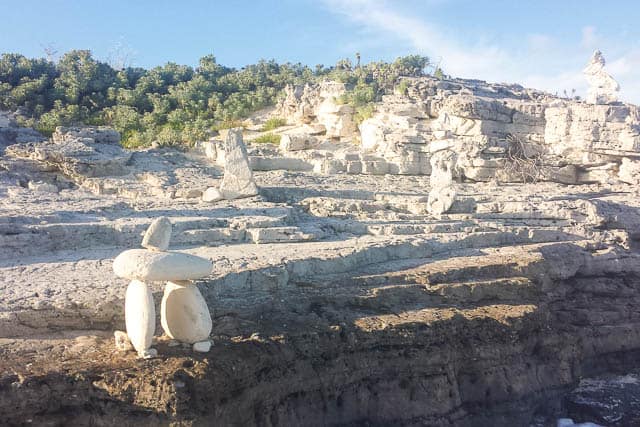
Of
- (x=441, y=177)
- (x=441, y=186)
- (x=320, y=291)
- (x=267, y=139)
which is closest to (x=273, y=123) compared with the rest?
(x=267, y=139)

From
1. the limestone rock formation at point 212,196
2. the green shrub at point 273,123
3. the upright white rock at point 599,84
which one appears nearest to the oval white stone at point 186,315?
the limestone rock formation at point 212,196

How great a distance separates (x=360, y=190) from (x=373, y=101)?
743 centimetres

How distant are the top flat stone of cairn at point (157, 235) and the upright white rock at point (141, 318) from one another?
0.39m

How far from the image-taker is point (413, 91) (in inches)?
782

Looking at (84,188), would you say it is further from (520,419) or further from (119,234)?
(520,419)

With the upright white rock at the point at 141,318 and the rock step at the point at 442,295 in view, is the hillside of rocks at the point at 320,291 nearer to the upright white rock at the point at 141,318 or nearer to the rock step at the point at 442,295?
the rock step at the point at 442,295

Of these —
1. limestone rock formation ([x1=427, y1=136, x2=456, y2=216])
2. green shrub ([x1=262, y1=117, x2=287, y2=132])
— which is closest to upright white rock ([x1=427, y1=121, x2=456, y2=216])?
limestone rock formation ([x1=427, y1=136, x2=456, y2=216])

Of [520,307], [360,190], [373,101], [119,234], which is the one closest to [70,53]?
[373,101]

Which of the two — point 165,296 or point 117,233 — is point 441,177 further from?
point 165,296

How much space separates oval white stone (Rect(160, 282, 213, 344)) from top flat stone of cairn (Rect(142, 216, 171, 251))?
42 cm

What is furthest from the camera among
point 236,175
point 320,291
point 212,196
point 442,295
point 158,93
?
point 158,93

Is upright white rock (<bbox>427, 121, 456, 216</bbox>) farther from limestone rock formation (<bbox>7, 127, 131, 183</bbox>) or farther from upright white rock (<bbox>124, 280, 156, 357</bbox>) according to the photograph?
upright white rock (<bbox>124, 280, 156, 357</bbox>)

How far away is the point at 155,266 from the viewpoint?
5.27 m

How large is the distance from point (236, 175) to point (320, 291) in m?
4.66
